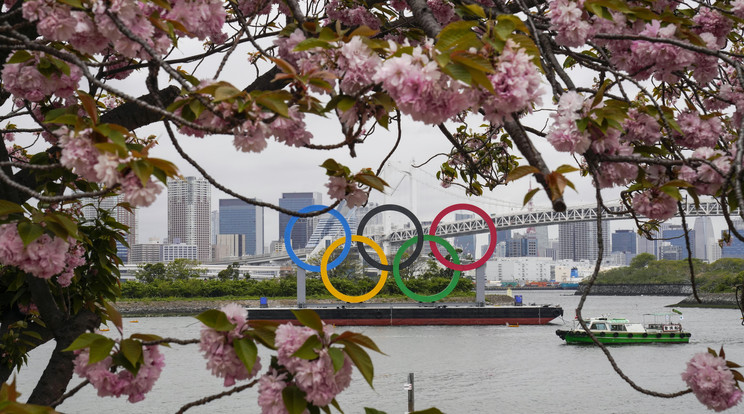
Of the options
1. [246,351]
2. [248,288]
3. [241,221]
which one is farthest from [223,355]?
[241,221]

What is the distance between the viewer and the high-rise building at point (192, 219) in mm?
97938

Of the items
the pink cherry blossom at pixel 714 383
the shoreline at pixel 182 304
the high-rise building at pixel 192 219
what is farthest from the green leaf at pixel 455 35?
the high-rise building at pixel 192 219

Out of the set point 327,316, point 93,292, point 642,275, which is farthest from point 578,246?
point 93,292

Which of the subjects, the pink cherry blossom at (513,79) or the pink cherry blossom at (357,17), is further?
the pink cherry blossom at (357,17)

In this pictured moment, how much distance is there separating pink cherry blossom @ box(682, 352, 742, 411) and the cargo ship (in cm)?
2169

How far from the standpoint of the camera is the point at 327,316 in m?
22.7

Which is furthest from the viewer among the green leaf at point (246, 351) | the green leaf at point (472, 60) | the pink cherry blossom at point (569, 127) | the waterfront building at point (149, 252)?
the waterfront building at point (149, 252)

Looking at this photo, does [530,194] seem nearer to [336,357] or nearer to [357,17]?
[336,357]

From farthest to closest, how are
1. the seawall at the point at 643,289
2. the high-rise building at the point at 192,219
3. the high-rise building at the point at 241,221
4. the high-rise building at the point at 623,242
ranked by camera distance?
the high-rise building at the point at 241,221
the high-rise building at the point at 623,242
the high-rise building at the point at 192,219
the seawall at the point at 643,289

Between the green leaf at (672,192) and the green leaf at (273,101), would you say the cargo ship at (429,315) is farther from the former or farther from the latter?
the green leaf at (273,101)

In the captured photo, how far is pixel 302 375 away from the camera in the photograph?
86cm

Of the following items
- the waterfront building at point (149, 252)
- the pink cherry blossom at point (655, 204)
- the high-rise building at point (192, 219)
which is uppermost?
the high-rise building at point (192, 219)

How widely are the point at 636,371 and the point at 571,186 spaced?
1481cm

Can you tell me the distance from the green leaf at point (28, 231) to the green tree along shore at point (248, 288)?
107ft
